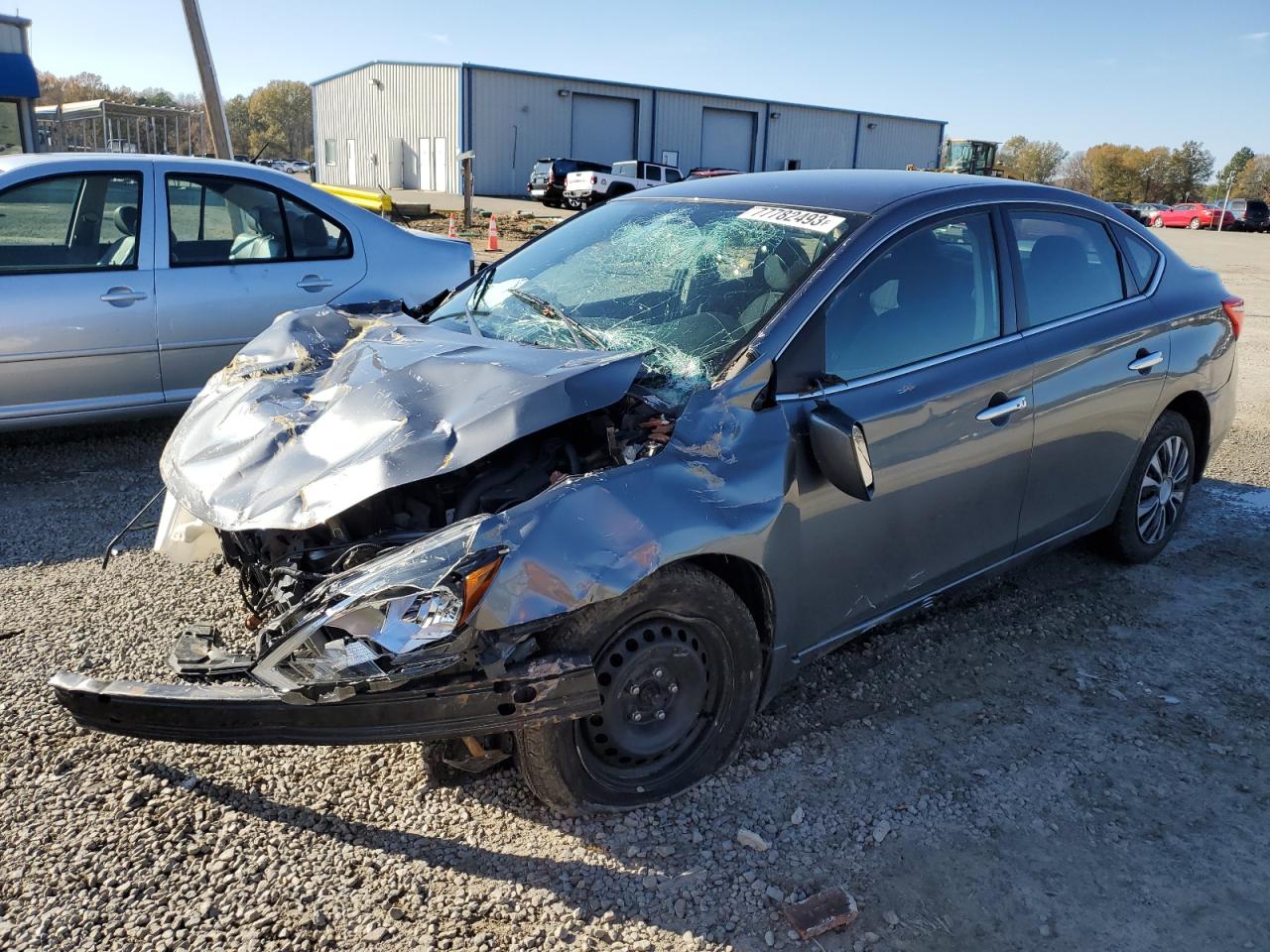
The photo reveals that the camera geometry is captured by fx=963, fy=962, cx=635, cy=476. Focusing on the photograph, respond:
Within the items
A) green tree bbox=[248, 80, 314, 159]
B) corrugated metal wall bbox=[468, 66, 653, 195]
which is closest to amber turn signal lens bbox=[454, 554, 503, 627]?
corrugated metal wall bbox=[468, 66, 653, 195]

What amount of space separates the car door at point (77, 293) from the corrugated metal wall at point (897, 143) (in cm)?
5568

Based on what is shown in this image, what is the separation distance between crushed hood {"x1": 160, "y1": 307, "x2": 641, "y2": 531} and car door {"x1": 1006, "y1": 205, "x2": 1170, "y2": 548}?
1.76 metres

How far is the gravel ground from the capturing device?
2.40 m

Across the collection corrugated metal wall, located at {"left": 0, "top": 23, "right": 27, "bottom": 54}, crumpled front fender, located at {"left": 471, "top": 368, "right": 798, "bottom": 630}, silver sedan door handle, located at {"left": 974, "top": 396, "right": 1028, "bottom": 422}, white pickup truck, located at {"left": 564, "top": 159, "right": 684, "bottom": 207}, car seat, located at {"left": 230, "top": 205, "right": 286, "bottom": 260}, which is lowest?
crumpled front fender, located at {"left": 471, "top": 368, "right": 798, "bottom": 630}

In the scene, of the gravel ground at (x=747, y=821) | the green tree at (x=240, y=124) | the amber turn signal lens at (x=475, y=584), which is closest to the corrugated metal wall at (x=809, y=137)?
the green tree at (x=240, y=124)

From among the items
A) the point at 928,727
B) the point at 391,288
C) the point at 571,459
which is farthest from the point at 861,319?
the point at 391,288

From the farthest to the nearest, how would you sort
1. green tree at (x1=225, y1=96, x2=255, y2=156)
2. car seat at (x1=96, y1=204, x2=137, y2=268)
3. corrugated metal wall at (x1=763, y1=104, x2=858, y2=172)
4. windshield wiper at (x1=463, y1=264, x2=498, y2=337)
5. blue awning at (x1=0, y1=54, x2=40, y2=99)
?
green tree at (x1=225, y1=96, x2=255, y2=156) → corrugated metal wall at (x1=763, y1=104, x2=858, y2=172) → blue awning at (x1=0, y1=54, x2=40, y2=99) → car seat at (x1=96, y1=204, x2=137, y2=268) → windshield wiper at (x1=463, y1=264, x2=498, y2=337)

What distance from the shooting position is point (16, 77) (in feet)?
75.6

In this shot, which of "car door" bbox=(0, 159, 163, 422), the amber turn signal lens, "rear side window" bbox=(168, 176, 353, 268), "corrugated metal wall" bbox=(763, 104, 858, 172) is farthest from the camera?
"corrugated metal wall" bbox=(763, 104, 858, 172)

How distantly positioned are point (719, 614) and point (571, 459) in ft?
2.02

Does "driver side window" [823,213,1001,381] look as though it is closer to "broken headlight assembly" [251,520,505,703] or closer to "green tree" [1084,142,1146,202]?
"broken headlight assembly" [251,520,505,703]

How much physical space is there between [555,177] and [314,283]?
29.5 meters

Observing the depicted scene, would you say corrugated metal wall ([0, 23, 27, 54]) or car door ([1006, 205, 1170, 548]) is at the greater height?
corrugated metal wall ([0, 23, 27, 54])

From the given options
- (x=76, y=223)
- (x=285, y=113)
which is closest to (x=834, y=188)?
(x=76, y=223)
